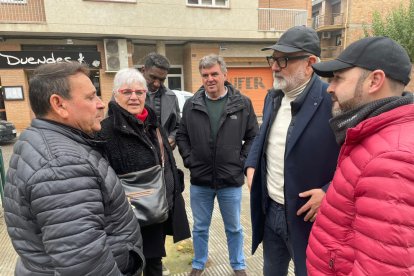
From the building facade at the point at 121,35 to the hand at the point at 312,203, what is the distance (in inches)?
501

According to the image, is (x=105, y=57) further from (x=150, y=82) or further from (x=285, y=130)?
(x=285, y=130)

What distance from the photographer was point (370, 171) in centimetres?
111

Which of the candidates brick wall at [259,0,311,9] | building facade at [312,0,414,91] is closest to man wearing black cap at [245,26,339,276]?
brick wall at [259,0,311,9]

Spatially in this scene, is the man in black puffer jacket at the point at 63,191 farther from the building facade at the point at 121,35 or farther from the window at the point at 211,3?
the window at the point at 211,3

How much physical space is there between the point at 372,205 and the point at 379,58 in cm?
65

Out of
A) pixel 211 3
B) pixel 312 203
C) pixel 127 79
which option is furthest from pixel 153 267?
pixel 211 3

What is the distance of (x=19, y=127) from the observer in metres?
13.0

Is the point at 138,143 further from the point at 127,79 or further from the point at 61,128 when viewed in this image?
the point at 61,128

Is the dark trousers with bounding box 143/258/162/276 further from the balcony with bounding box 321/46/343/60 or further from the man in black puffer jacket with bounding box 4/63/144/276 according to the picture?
the balcony with bounding box 321/46/343/60

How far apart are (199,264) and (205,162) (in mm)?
1010

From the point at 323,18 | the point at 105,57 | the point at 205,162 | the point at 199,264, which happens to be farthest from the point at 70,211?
the point at 323,18

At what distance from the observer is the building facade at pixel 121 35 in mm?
12055

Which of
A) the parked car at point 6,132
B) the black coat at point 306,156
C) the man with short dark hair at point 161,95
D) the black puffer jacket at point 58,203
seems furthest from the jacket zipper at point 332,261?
the parked car at point 6,132

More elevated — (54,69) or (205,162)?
(54,69)
